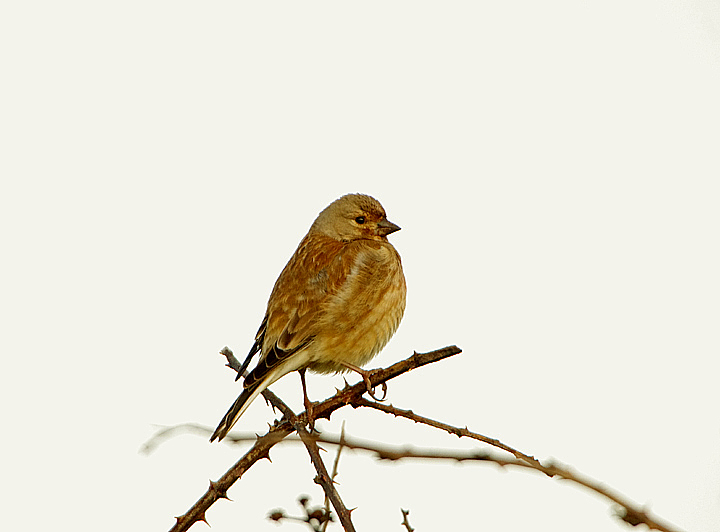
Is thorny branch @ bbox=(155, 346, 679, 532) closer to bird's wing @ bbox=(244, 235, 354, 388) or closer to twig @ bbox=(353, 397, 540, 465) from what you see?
twig @ bbox=(353, 397, 540, 465)

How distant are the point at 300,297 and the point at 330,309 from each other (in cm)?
22

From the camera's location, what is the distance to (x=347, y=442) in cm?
173

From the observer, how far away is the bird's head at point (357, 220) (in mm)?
6203

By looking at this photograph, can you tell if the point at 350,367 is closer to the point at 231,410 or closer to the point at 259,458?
the point at 231,410

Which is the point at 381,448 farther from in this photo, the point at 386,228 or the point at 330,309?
the point at 386,228

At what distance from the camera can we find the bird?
203 inches

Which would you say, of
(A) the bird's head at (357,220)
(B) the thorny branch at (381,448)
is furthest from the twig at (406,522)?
(A) the bird's head at (357,220)

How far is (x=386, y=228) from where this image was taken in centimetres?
629

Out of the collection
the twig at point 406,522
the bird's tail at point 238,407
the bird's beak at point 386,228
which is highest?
the bird's beak at point 386,228

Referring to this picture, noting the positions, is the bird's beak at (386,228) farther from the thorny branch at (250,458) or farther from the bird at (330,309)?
the thorny branch at (250,458)

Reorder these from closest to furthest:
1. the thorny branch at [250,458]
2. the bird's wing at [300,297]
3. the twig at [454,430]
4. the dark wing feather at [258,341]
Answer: the twig at [454,430] → the thorny branch at [250,458] → the bird's wing at [300,297] → the dark wing feather at [258,341]

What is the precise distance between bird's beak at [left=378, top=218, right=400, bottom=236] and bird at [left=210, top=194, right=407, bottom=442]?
29 cm

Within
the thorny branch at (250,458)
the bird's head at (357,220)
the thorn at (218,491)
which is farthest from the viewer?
the bird's head at (357,220)

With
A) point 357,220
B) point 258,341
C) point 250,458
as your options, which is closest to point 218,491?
point 250,458
